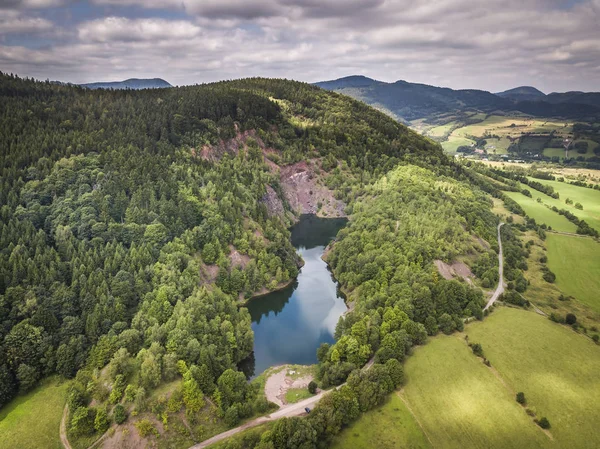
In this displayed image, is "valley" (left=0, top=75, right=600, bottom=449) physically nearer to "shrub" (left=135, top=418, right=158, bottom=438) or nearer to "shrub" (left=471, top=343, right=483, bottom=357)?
"shrub" (left=135, top=418, right=158, bottom=438)

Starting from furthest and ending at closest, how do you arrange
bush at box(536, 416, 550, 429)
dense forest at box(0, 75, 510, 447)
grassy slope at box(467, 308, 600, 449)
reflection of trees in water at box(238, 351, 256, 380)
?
reflection of trees in water at box(238, 351, 256, 380), dense forest at box(0, 75, 510, 447), grassy slope at box(467, 308, 600, 449), bush at box(536, 416, 550, 429)

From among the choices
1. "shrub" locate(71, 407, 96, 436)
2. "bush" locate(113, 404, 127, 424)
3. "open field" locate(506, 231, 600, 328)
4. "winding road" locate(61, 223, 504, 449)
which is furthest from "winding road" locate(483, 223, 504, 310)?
"shrub" locate(71, 407, 96, 436)

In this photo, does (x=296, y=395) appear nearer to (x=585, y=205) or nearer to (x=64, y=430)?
(x=64, y=430)

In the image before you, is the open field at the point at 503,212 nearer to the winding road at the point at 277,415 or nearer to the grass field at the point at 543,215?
the grass field at the point at 543,215

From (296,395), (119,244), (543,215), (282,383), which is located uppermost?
(119,244)

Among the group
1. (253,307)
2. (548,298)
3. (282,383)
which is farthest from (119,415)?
(548,298)

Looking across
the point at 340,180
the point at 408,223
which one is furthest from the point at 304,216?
the point at 408,223

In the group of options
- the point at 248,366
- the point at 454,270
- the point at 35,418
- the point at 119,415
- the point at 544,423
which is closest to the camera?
the point at 119,415
